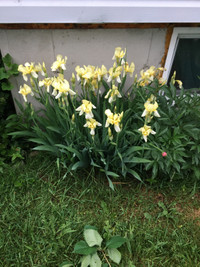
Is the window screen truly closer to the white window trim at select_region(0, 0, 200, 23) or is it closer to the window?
the window

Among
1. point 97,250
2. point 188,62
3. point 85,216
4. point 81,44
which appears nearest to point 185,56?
point 188,62

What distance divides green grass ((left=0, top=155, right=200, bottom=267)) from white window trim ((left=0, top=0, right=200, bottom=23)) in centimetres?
110

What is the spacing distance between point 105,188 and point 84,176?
0.67 ft

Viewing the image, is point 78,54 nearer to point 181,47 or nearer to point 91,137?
point 91,137

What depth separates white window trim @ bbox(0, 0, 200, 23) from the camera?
1.67 meters

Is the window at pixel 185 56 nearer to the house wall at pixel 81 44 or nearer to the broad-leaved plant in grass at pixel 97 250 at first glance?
the house wall at pixel 81 44

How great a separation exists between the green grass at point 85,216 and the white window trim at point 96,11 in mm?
1102

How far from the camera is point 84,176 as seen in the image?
6.66ft

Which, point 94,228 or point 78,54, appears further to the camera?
point 78,54

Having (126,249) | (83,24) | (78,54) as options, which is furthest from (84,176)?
(83,24)

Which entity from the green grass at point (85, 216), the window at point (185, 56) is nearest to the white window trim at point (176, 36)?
the window at point (185, 56)

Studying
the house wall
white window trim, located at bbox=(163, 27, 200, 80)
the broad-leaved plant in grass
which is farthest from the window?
the broad-leaved plant in grass

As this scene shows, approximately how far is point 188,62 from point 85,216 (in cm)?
163

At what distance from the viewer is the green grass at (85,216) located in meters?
1.60
